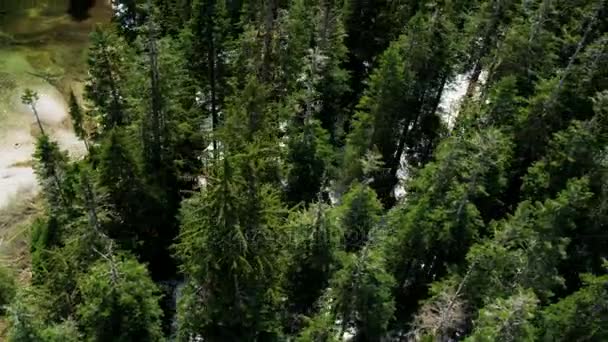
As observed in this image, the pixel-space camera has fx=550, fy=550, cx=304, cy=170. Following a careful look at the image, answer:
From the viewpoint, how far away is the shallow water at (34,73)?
4738cm

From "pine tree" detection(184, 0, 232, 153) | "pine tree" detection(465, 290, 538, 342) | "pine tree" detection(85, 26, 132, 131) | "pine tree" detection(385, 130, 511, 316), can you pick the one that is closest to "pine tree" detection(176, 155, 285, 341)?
"pine tree" detection(385, 130, 511, 316)

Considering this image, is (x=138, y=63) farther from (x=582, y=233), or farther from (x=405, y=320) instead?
(x=582, y=233)

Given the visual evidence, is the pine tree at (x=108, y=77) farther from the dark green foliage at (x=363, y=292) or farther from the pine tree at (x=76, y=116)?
the dark green foliage at (x=363, y=292)

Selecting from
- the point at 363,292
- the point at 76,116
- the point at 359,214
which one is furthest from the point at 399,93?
the point at 76,116

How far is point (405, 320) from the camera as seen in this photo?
104ft

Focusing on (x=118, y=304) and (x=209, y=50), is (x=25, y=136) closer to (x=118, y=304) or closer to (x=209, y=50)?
(x=209, y=50)

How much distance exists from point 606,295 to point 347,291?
11.2 meters

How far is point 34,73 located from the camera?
5572 centimetres

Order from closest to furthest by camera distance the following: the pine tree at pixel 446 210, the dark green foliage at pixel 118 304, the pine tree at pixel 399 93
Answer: the dark green foliage at pixel 118 304, the pine tree at pixel 446 210, the pine tree at pixel 399 93

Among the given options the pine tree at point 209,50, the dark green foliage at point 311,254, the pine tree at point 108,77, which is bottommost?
the dark green foliage at point 311,254

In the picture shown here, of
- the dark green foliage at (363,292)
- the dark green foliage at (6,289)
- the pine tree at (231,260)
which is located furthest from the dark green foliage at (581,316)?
the dark green foliage at (6,289)

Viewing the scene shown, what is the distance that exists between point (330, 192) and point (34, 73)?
115ft

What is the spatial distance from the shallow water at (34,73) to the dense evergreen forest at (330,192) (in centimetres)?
775

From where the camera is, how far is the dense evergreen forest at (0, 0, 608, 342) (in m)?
23.5
